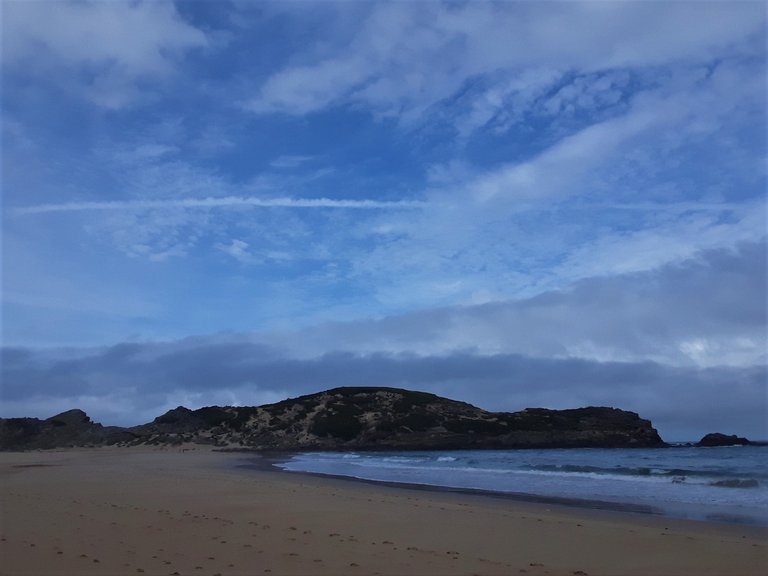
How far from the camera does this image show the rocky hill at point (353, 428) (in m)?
68.4

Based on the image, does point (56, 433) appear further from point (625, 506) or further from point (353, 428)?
point (625, 506)

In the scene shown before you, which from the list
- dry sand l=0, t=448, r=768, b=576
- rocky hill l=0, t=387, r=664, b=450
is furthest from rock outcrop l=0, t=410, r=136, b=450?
dry sand l=0, t=448, r=768, b=576

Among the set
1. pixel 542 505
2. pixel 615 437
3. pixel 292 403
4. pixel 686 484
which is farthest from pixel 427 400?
pixel 542 505

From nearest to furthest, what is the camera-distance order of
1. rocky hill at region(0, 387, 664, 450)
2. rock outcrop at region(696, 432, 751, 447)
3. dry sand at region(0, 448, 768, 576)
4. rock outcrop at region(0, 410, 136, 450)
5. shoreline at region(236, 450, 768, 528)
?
1. dry sand at region(0, 448, 768, 576)
2. shoreline at region(236, 450, 768, 528)
3. rock outcrop at region(0, 410, 136, 450)
4. rocky hill at region(0, 387, 664, 450)
5. rock outcrop at region(696, 432, 751, 447)

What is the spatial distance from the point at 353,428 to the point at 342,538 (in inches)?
2558

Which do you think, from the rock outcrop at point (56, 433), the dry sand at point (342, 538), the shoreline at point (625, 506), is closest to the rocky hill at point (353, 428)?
Answer: the rock outcrop at point (56, 433)

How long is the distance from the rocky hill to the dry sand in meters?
54.2

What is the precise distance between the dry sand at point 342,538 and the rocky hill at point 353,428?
5424 centimetres

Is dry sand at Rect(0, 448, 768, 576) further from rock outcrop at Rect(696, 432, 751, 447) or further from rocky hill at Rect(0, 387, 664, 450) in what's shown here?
rock outcrop at Rect(696, 432, 751, 447)

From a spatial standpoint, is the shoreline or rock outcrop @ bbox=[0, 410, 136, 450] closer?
the shoreline

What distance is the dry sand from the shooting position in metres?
7.52

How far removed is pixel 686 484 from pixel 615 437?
2313 inches

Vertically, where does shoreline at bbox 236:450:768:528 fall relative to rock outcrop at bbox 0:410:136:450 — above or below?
below

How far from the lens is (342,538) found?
30.6 ft
